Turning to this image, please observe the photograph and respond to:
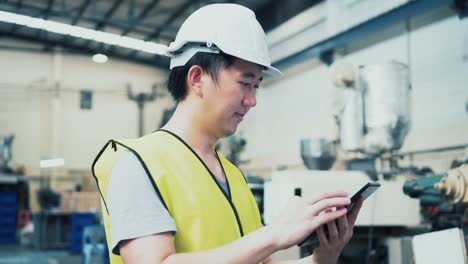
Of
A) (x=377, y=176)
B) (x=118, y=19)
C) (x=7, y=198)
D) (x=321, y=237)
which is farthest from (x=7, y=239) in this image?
(x=321, y=237)

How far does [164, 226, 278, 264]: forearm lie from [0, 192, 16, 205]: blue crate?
566cm

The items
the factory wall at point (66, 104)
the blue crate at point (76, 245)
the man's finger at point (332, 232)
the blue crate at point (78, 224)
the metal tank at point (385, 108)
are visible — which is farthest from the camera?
the blue crate at point (78, 224)

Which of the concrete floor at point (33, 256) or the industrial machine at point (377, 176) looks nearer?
the industrial machine at point (377, 176)

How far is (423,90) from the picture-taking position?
180 inches

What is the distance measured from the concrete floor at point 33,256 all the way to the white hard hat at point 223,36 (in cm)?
436

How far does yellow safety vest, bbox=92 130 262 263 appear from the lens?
87 cm

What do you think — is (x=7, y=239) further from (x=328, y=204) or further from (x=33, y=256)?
(x=328, y=204)

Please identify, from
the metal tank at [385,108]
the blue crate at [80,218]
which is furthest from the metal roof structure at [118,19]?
the metal tank at [385,108]

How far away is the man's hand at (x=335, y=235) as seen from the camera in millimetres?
909

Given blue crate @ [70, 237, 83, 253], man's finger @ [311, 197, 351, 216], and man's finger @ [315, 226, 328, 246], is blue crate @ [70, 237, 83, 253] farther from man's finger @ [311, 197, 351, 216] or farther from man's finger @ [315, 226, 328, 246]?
man's finger @ [311, 197, 351, 216]

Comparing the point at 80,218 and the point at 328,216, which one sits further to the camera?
the point at 80,218

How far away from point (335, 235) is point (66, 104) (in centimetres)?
634

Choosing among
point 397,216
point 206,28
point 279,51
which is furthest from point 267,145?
point 206,28

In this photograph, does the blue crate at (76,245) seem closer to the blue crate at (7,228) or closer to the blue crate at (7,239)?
the blue crate at (7,228)
